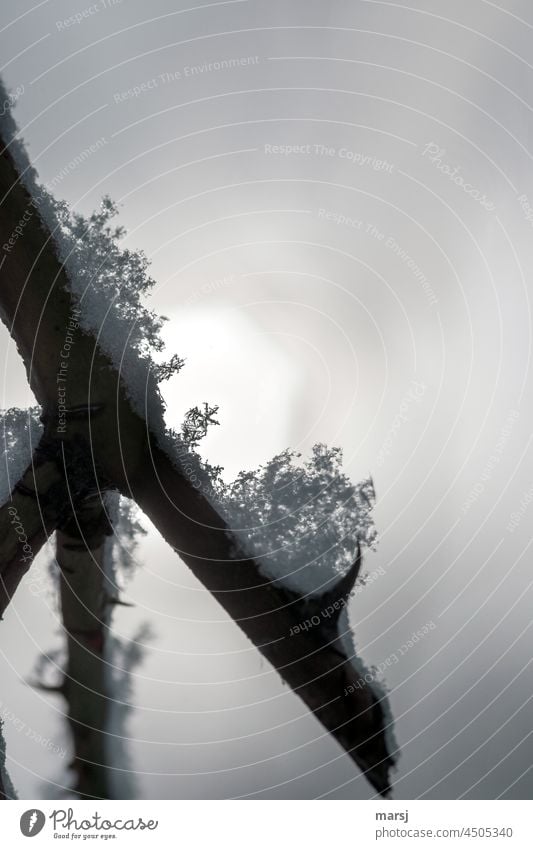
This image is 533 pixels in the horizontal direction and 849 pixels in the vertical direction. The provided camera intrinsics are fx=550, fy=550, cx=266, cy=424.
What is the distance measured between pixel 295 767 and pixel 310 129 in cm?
123

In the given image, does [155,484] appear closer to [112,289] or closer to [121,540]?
[121,540]

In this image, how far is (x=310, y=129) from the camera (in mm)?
1089

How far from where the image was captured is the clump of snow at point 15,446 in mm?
1100

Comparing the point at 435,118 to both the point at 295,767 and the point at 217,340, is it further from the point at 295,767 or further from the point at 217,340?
the point at 295,767

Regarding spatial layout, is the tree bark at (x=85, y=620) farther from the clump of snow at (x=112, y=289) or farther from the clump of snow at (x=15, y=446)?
the clump of snow at (x=112, y=289)

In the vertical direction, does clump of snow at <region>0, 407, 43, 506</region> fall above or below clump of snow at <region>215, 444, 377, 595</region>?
below
